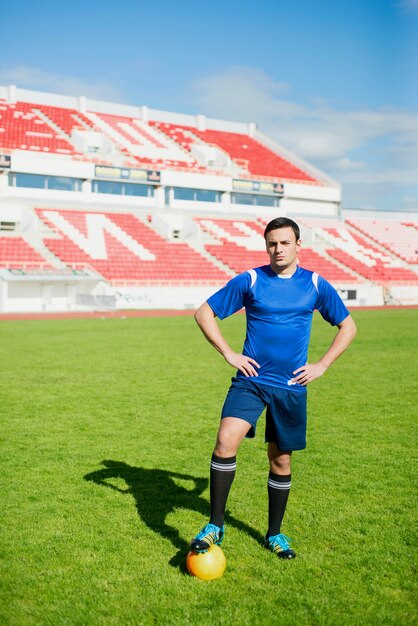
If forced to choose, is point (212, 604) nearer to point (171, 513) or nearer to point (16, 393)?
point (171, 513)

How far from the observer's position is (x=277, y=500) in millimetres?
4410

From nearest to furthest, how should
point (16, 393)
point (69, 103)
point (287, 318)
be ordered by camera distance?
1. point (287, 318)
2. point (16, 393)
3. point (69, 103)

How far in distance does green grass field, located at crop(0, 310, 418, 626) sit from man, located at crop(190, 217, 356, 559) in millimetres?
488

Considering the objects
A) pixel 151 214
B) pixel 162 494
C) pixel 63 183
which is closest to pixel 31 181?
pixel 63 183

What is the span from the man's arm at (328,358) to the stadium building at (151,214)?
94.1 ft

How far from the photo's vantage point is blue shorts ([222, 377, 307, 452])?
13.7 feet

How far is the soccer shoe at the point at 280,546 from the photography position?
13.8 feet

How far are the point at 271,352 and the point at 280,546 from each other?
4.34 feet

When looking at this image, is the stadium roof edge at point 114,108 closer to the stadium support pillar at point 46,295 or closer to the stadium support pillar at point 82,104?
the stadium support pillar at point 82,104

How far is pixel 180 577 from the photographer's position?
3936mm

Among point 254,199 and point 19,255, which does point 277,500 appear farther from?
point 254,199

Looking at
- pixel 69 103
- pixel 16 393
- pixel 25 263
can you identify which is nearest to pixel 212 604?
pixel 16 393

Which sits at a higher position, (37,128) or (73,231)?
(37,128)

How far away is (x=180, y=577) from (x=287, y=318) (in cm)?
179
